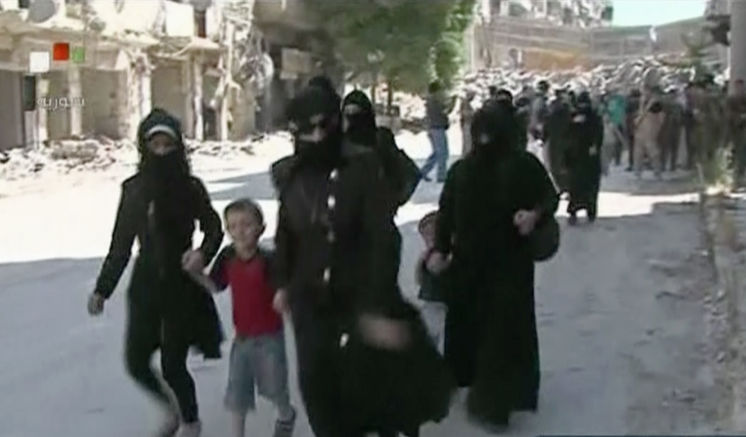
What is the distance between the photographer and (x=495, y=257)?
5.44m

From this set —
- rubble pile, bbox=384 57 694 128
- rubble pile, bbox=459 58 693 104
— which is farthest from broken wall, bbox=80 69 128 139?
rubble pile, bbox=459 58 693 104

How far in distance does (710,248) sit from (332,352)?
7538 millimetres

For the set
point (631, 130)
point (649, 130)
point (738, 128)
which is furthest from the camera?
point (631, 130)

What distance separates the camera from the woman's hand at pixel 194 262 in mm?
4871

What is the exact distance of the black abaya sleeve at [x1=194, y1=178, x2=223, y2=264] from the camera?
5.03m

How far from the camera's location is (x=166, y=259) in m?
4.97

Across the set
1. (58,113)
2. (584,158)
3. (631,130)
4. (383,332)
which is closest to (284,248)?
(383,332)

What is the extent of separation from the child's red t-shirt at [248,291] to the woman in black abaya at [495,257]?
93 centimetres

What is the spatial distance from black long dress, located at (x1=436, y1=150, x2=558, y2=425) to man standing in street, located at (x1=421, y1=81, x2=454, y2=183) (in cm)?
1216

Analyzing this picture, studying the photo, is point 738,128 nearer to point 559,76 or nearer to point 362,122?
point 362,122

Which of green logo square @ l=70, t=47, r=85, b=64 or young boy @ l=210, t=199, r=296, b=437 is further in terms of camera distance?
green logo square @ l=70, t=47, r=85, b=64

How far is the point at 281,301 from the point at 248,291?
1.50 ft

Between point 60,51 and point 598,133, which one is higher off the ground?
point 60,51

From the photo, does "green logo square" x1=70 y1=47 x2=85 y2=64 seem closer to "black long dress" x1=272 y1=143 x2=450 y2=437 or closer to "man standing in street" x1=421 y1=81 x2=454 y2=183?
"man standing in street" x1=421 y1=81 x2=454 y2=183
